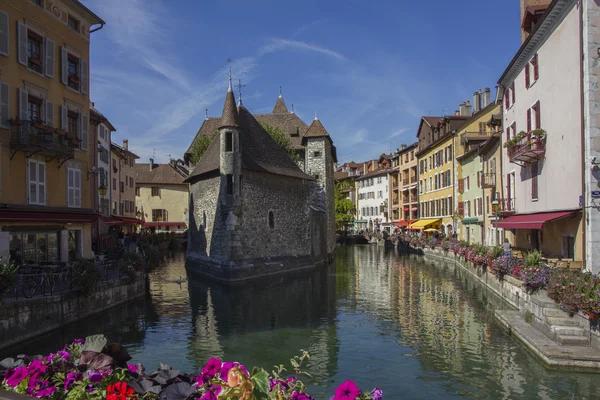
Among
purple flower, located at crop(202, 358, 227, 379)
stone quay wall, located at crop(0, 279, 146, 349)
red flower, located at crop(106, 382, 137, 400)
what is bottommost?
stone quay wall, located at crop(0, 279, 146, 349)

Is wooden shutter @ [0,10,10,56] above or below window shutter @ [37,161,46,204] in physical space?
above

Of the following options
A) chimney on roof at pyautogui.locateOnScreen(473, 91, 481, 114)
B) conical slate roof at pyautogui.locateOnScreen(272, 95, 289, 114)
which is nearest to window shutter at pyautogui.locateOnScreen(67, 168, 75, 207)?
conical slate roof at pyautogui.locateOnScreen(272, 95, 289, 114)

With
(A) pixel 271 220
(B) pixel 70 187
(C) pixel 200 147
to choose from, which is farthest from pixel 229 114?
(C) pixel 200 147

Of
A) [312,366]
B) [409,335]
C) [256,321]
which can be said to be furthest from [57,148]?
[409,335]

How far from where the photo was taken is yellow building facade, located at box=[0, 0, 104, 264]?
16047mm

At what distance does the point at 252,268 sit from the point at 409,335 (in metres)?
14.9

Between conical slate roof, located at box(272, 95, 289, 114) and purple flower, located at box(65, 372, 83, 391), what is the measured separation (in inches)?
1799

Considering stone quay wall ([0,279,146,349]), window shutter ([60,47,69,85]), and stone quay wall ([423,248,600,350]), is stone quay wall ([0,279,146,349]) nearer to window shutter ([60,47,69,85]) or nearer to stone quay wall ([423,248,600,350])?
window shutter ([60,47,69,85])

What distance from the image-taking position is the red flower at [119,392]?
3900 mm

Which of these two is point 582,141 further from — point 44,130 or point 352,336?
point 44,130

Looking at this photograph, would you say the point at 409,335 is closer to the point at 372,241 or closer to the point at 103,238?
the point at 103,238

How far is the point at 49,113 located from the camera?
18.0 meters

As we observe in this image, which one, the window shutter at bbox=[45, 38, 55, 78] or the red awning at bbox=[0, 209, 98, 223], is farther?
the window shutter at bbox=[45, 38, 55, 78]

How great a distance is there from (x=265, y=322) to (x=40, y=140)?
388 inches
